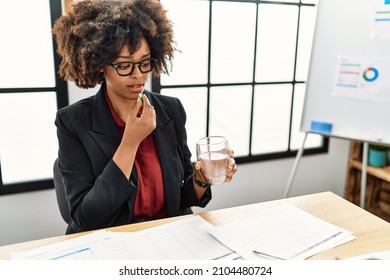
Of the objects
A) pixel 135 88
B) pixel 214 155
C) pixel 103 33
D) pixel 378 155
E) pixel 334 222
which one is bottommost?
pixel 378 155

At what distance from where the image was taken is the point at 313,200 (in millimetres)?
1233

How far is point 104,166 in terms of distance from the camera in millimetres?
1207

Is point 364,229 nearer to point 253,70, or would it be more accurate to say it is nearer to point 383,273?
point 383,273

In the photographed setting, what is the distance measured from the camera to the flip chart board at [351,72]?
5.80 feet

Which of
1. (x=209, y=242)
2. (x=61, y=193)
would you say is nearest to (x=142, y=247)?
(x=209, y=242)

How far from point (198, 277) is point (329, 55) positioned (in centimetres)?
146

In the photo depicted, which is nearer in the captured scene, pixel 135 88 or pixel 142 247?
pixel 142 247

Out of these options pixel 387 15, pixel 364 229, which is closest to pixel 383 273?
pixel 364 229

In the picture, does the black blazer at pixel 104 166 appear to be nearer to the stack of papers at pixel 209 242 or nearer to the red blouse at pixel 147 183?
the red blouse at pixel 147 183

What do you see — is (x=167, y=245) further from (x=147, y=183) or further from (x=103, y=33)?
(x=103, y=33)

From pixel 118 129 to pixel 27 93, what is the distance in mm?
779

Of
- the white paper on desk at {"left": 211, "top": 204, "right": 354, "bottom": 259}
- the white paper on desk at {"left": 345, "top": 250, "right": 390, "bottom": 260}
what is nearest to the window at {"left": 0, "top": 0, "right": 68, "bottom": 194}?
the white paper on desk at {"left": 211, "top": 204, "right": 354, "bottom": 259}

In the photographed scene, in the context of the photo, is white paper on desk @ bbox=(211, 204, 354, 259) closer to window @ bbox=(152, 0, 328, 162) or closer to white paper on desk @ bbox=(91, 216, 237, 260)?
white paper on desk @ bbox=(91, 216, 237, 260)

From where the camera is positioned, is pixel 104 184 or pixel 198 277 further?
pixel 104 184
